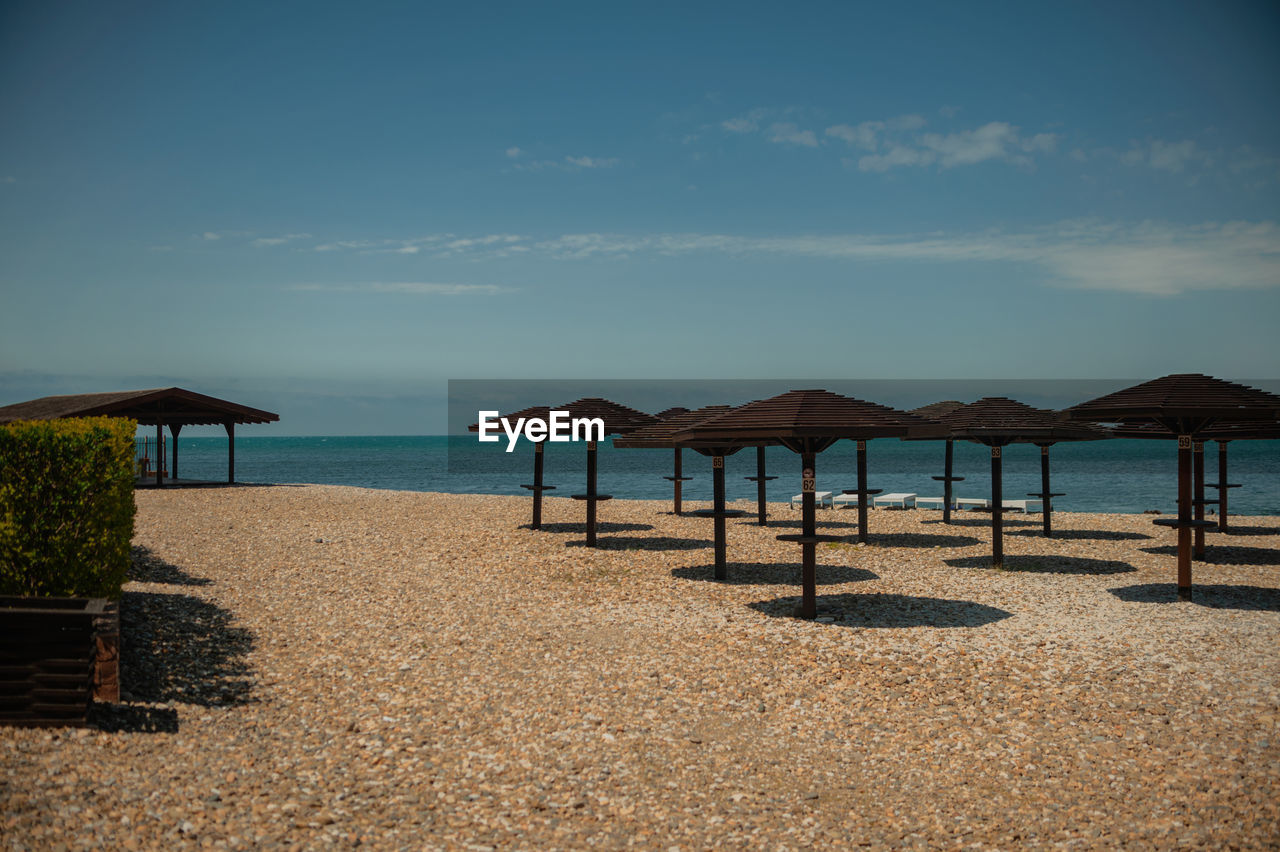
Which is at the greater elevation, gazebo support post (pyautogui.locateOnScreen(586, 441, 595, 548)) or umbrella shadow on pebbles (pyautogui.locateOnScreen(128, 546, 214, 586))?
gazebo support post (pyautogui.locateOnScreen(586, 441, 595, 548))

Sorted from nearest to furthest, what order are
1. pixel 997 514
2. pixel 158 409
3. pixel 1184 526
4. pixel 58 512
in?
pixel 58 512, pixel 1184 526, pixel 997 514, pixel 158 409

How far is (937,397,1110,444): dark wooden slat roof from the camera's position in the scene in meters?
13.9

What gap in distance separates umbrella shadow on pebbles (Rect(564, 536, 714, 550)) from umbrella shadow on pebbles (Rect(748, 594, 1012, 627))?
4.97 meters

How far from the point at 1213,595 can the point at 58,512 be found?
14750 mm

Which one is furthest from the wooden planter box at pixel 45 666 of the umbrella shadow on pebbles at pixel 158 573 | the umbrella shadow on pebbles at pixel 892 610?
the umbrella shadow on pebbles at pixel 892 610

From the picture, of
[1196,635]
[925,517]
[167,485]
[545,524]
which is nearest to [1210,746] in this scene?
[1196,635]

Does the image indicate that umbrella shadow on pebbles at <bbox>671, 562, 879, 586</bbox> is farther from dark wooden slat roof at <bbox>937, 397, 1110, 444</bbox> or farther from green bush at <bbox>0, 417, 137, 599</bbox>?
green bush at <bbox>0, 417, 137, 599</bbox>

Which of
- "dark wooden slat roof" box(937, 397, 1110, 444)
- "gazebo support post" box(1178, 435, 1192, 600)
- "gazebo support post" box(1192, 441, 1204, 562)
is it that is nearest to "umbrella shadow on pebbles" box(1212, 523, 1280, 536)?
"gazebo support post" box(1192, 441, 1204, 562)

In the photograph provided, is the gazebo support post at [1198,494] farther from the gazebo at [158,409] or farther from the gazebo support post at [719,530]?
the gazebo at [158,409]

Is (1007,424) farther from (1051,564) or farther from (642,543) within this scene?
(642,543)

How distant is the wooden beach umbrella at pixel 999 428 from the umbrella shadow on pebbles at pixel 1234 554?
3.10 meters

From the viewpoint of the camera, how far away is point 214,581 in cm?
1150

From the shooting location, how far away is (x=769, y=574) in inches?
536

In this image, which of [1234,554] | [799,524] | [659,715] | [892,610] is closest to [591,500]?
[799,524]
